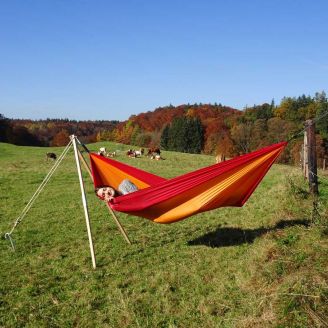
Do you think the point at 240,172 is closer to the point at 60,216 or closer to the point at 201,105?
the point at 60,216

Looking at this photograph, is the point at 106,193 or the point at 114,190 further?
the point at 114,190

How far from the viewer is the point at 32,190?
14578 millimetres

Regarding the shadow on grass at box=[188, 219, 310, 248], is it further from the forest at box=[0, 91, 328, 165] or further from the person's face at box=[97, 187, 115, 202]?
the forest at box=[0, 91, 328, 165]

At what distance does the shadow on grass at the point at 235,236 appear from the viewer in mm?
7333

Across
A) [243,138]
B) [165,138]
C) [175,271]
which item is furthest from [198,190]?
[165,138]

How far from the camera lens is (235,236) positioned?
7.78 m

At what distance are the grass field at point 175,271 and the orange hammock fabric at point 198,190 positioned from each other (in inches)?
34.5

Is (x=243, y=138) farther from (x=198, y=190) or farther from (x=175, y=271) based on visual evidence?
(x=175, y=271)

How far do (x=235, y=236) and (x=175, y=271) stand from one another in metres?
2.23

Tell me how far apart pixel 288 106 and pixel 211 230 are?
248 feet

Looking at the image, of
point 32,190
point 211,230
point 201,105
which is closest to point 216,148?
point 201,105

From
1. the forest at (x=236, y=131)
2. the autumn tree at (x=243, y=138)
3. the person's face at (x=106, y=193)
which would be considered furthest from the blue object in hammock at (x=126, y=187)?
the autumn tree at (x=243, y=138)

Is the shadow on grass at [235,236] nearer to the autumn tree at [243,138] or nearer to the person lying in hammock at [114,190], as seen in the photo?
the person lying in hammock at [114,190]

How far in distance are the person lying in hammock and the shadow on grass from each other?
1494 mm
